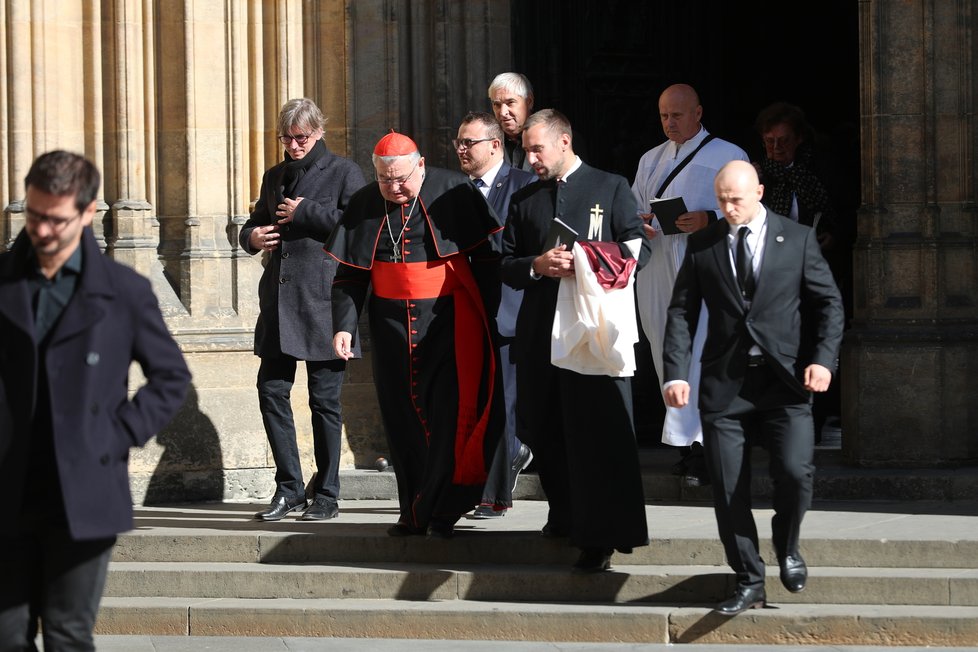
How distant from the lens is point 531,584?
751 centimetres

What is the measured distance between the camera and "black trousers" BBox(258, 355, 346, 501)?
847cm

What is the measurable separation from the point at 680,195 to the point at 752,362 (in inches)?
70.7

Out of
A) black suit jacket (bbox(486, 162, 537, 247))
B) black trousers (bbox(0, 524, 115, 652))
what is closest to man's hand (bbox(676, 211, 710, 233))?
black suit jacket (bbox(486, 162, 537, 247))

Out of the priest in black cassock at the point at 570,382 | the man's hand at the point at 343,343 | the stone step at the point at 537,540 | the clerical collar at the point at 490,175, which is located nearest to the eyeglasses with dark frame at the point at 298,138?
the clerical collar at the point at 490,175

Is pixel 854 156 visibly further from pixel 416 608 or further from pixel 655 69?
pixel 416 608

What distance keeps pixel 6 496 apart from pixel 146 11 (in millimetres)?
5352

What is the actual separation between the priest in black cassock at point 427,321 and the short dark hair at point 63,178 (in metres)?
2.78

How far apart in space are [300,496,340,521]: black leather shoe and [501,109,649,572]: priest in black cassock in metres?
1.18

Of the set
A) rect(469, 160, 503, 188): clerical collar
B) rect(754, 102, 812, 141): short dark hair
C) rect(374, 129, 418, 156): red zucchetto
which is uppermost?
rect(754, 102, 812, 141): short dark hair

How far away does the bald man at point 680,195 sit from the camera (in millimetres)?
8398

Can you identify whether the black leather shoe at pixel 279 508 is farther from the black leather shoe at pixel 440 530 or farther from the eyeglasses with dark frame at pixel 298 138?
the eyeglasses with dark frame at pixel 298 138

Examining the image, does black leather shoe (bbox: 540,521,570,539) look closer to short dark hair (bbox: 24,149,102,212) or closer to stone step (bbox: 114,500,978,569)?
stone step (bbox: 114,500,978,569)

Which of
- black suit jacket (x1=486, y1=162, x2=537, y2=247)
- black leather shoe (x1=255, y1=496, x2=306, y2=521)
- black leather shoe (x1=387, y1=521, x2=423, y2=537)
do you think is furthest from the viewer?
black leather shoe (x1=255, y1=496, x2=306, y2=521)

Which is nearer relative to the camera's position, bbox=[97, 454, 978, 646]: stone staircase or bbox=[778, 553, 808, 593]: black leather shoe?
bbox=[778, 553, 808, 593]: black leather shoe
